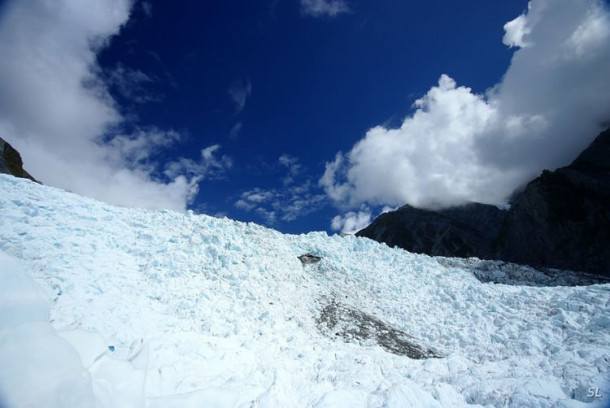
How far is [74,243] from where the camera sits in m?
13.4

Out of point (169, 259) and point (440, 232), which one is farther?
point (440, 232)

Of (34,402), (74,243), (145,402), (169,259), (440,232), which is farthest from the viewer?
(440,232)

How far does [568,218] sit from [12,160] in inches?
4044

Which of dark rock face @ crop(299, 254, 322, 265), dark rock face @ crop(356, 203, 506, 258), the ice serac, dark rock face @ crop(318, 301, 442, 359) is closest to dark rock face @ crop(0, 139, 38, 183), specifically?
dark rock face @ crop(299, 254, 322, 265)

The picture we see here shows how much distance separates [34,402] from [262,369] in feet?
21.0

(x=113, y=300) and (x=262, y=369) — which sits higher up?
(x=113, y=300)

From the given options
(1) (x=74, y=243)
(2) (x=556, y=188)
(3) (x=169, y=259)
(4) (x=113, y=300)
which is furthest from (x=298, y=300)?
(2) (x=556, y=188)

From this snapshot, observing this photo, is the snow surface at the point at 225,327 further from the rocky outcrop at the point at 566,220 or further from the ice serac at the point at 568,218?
the ice serac at the point at 568,218

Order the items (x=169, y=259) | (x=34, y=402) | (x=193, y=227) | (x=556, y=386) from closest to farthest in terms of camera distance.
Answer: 1. (x=34, y=402)
2. (x=556, y=386)
3. (x=169, y=259)
4. (x=193, y=227)

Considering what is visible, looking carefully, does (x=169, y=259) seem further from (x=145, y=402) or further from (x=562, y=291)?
(x=562, y=291)

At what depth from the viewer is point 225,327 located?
1302cm

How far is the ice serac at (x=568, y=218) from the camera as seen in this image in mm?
66062

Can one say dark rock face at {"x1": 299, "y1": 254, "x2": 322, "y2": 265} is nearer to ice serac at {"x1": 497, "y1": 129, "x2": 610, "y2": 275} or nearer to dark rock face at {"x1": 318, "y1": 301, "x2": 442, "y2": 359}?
dark rock face at {"x1": 318, "y1": 301, "x2": 442, "y2": 359}

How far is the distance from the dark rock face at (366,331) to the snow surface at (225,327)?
2.18 feet
